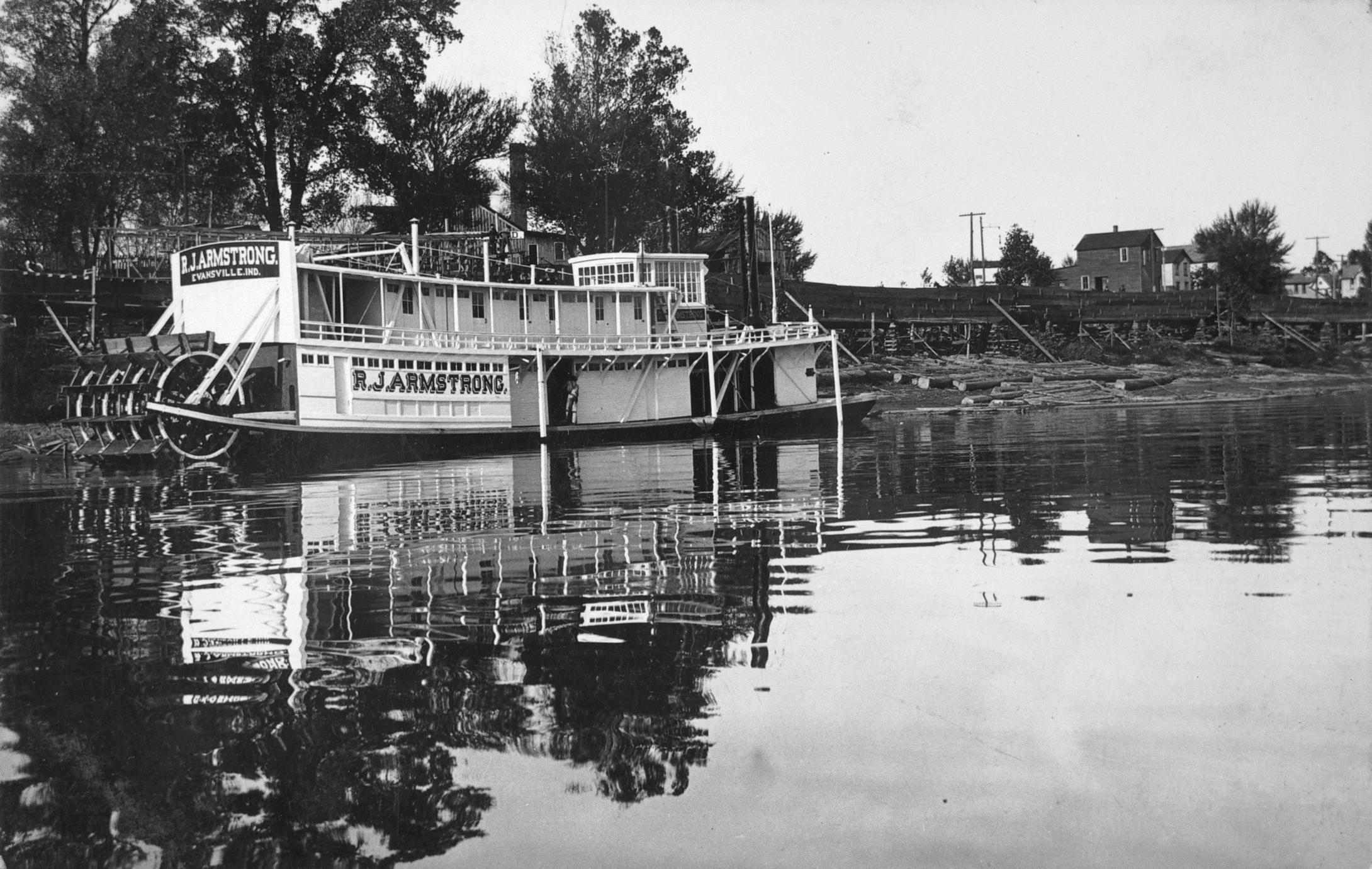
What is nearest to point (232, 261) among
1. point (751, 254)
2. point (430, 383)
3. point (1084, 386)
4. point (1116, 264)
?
point (430, 383)

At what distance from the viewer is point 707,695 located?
19.5ft

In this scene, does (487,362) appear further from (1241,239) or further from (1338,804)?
(1241,239)

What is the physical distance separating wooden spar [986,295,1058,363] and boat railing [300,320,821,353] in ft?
77.2

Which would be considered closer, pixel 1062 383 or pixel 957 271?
pixel 1062 383

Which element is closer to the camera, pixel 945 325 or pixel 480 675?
pixel 480 675

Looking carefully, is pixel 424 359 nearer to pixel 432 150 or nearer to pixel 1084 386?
pixel 432 150

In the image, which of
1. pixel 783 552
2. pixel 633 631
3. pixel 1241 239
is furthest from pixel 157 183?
pixel 1241 239

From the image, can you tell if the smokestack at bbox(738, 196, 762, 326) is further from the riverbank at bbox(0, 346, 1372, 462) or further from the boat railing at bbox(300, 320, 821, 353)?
the riverbank at bbox(0, 346, 1372, 462)

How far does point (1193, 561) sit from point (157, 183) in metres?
36.1

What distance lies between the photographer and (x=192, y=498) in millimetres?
19703

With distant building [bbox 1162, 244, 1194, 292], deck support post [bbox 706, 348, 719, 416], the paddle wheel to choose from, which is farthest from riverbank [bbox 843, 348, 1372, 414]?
distant building [bbox 1162, 244, 1194, 292]

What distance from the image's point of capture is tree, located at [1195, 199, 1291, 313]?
257ft

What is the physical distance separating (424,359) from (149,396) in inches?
271

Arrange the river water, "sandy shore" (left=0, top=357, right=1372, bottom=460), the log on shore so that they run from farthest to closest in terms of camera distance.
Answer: the log on shore, "sandy shore" (left=0, top=357, right=1372, bottom=460), the river water
